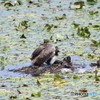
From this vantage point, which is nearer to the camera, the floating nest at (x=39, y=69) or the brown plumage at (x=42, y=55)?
the floating nest at (x=39, y=69)

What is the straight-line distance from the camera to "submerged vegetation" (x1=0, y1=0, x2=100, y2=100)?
31.6ft

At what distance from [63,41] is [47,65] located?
265 cm

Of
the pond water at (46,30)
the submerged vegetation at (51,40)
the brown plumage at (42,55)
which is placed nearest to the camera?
the submerged vegetation at (51,40)

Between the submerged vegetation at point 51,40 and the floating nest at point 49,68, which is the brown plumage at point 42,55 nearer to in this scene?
the floating nest at point 49,68

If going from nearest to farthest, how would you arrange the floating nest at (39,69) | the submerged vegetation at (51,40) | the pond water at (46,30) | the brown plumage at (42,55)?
1. the submerged vegetation at (51,40)
2. the floating nest at (39,69)
3. the brown plumage at (42,55)
4. the pond water at (46,30)

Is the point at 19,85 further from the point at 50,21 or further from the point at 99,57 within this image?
the point at 50,21

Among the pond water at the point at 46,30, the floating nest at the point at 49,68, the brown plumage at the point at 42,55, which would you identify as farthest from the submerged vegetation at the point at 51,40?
the brown plumage at the point at 42,55

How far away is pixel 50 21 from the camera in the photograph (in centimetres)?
1684

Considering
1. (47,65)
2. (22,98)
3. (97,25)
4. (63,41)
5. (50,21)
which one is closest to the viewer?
(22,98)

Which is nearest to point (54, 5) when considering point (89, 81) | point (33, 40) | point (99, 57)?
point (33, 40)

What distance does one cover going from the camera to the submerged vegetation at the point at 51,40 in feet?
31.6

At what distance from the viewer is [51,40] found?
14039mm

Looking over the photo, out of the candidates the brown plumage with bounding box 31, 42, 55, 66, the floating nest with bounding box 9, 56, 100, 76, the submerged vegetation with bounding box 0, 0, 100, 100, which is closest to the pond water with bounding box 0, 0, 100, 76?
the submerged vegetation with bounding box 0, 0, 100, 100

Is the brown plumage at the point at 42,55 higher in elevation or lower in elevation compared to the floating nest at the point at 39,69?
higher
